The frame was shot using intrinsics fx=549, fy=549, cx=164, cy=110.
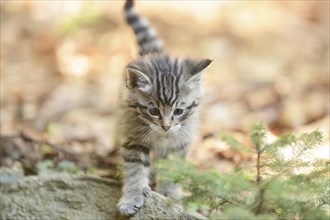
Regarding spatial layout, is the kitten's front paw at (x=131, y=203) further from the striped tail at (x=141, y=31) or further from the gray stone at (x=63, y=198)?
the striped tail at (x=141, y=31)

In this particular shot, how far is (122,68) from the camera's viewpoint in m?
5.18

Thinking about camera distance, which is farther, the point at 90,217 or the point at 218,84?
the point at 218,84

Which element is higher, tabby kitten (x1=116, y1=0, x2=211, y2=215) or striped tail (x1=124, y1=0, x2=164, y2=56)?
striped tail (x1=124, y1=0, x2=164, y2=56)

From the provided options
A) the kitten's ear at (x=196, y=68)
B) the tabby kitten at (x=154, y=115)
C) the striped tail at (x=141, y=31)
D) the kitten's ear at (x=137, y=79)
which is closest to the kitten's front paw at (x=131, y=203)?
the tabby kitten at (x=154, y=115)

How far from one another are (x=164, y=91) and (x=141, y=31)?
1.07 m

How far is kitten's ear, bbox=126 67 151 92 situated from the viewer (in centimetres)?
319

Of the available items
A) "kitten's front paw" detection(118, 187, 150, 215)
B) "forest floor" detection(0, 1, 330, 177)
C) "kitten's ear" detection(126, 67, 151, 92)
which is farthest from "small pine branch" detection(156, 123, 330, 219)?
"forest floor" detection(0, 1, 330, 177)

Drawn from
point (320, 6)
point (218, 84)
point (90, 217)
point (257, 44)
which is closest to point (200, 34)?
point (257, 44)

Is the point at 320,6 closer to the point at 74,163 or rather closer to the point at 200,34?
the point at 200,34

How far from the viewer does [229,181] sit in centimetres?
200

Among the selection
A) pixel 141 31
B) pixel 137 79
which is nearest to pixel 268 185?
pixel 137 79

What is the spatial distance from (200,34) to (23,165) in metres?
3.24

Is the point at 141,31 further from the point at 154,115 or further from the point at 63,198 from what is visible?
the point at 63,198

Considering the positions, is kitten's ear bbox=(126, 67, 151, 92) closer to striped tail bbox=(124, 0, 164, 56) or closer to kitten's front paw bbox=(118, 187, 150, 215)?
kitten's front paw bbox=(118, 187, 150, 215)
